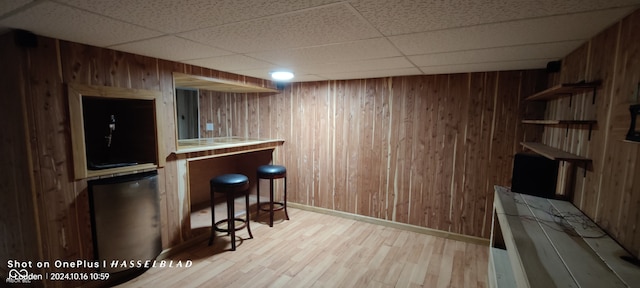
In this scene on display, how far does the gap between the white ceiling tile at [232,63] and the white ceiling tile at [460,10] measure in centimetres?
145

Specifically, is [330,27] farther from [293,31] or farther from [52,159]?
[52,159]

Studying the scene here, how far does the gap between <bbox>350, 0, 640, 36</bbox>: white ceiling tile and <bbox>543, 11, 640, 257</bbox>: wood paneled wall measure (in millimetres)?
341

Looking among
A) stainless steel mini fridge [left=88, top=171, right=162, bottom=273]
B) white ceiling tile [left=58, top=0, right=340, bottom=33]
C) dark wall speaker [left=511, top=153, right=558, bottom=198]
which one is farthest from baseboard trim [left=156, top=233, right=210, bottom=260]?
dark wall speaker [left=511, top=153, right=558, bottom=198]

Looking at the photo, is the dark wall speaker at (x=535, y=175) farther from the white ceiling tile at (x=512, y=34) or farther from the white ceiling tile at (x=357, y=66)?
the white ceiling tile at (x=357, y=66)

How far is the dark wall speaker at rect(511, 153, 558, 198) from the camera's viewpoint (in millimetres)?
2160

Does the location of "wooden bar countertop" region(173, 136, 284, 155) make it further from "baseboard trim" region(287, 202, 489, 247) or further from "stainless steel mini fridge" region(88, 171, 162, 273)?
"baseboard trim" region(287, 202, 489, 247)

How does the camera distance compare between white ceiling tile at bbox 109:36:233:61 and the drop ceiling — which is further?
white ceiling tile at bbox 109:36:233:61

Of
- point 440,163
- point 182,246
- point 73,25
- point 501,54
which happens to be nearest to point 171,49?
point 73,25

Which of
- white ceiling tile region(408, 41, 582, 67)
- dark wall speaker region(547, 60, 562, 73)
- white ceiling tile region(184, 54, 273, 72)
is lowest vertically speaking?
dark wall speaker region(547, 60, 562, 73)

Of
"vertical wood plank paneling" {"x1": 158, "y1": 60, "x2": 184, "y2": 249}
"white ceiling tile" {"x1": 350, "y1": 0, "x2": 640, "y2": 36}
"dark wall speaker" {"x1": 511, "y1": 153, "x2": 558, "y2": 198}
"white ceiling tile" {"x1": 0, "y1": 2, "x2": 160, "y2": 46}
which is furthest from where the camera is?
"vertical wood plank paneling" {"x1": 158, "y1": 60, "x2": 184, "y2": 249}

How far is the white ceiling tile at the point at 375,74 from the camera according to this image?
3100 mm

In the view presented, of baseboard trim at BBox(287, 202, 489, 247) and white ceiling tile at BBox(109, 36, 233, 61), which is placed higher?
white ceiling tile at BBox(109, 36, 233, 61)

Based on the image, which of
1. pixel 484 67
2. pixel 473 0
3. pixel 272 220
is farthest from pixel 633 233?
pixel 272 220

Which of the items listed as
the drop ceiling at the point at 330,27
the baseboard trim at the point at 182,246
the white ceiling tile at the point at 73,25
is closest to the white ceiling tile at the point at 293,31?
the drop ceiling at the point at 330,27
